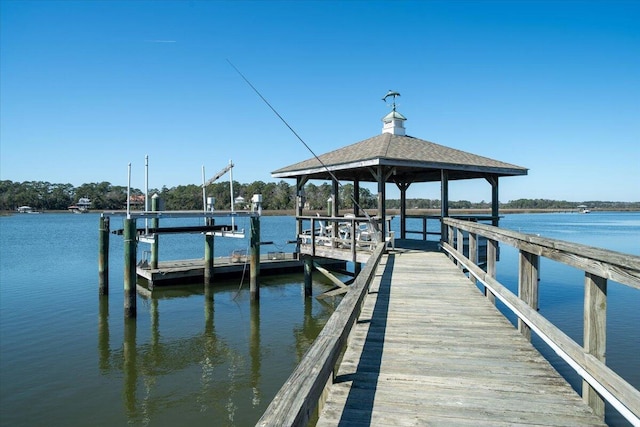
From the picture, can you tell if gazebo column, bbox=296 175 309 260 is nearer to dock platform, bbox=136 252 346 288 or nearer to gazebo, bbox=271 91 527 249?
gazebo, bbox=271 91 527 249

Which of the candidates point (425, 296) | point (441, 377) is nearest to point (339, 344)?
point (441, 377)

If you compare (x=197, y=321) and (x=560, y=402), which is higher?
(x=560, y=402)

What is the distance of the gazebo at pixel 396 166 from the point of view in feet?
36.4

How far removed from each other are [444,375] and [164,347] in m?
8.26

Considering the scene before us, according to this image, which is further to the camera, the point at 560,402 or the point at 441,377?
the point at 441,377

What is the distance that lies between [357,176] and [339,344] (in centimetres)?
1275

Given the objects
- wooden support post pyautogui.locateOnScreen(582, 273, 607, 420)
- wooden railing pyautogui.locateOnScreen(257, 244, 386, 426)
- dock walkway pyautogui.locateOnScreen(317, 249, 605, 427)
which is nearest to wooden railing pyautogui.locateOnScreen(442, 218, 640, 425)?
wooden support post pyautogui.locateOnScreen(582, 273, 607, 420)

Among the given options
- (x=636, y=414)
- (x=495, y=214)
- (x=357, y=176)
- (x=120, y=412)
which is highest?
(x=357, y=176)

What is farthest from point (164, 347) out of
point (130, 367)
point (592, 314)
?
point (592, 314)

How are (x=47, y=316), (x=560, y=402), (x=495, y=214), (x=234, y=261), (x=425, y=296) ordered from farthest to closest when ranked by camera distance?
(x=234, y=261)
(x=495, y=214)
(x=47, y=316)
(x=425, y=296)
(x=560, y=402)

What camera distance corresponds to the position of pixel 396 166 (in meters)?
11.1

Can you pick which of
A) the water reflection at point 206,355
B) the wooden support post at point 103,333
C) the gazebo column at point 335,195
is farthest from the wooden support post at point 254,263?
the wooden support post at point 103,333

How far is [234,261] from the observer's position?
60.2ft

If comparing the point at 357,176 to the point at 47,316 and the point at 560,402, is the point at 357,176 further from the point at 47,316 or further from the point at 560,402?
the point at 560,402
